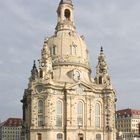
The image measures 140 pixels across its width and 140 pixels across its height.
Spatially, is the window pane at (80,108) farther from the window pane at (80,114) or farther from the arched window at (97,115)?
the arched window at (97,115)

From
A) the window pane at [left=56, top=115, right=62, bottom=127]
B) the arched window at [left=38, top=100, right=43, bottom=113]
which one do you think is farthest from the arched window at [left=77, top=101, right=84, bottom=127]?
the arched window at [left=38, top=100, right=43, bottom=113]

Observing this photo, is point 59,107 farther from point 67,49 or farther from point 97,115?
point 67,49

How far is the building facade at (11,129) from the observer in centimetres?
16238

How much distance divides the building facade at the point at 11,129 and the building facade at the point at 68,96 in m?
71.8

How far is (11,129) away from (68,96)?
85335 millimetres

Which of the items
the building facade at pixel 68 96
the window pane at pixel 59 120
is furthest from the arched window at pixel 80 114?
the window pane at pixel 59 120

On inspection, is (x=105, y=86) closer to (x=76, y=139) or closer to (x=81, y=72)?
(x=81, y=72)

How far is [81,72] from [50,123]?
48.8 feet

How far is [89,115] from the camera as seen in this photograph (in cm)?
8512

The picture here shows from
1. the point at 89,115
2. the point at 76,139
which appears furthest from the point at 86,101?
the point at 76,139

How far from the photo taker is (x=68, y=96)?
275ft

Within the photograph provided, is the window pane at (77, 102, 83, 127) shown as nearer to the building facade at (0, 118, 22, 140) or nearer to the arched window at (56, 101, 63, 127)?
the arched window at (56, 101, 63, 127)

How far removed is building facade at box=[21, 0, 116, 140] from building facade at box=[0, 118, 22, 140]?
71.8 meters

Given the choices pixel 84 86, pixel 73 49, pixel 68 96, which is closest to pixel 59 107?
pixel 68 96
